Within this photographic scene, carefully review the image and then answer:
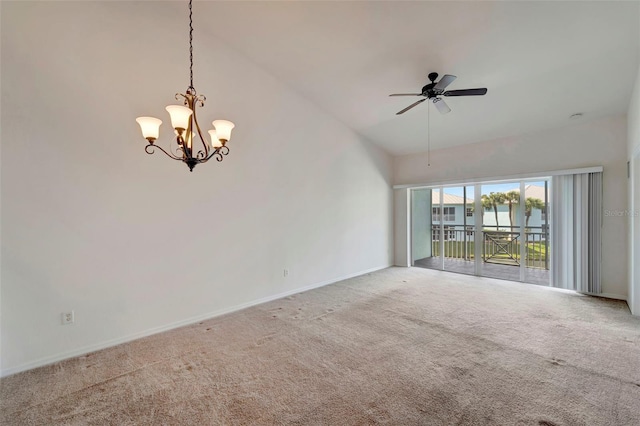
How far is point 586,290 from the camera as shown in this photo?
436 centimetres

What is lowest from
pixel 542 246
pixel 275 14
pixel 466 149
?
pixel 542 246

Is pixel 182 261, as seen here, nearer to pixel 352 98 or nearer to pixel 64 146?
pixel 64 146

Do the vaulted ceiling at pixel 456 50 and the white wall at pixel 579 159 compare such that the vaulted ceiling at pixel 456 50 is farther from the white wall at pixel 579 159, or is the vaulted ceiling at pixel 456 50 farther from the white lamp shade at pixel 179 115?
the white lamp shade at pixel 179 115

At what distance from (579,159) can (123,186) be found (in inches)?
263

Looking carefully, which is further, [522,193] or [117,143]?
[522,193]

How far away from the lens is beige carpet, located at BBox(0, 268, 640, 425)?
6.15 ft

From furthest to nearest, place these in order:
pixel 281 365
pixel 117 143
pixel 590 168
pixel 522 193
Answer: pixel 522 193 → pixel 590 168 → pixel 117 143 → pixel 281 365

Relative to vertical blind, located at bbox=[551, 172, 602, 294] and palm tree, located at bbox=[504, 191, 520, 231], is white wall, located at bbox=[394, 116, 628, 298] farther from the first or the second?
palm tree, located at bbox=[504, 191, 520, 231]

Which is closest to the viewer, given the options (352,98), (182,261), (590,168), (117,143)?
(117,143)

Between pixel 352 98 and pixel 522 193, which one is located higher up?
pixel 352 98

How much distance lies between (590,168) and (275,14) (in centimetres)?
522

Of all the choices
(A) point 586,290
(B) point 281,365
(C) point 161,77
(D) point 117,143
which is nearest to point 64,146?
(D) point 117,143

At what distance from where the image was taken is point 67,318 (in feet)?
8.69

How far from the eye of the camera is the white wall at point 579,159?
13.5 ft
